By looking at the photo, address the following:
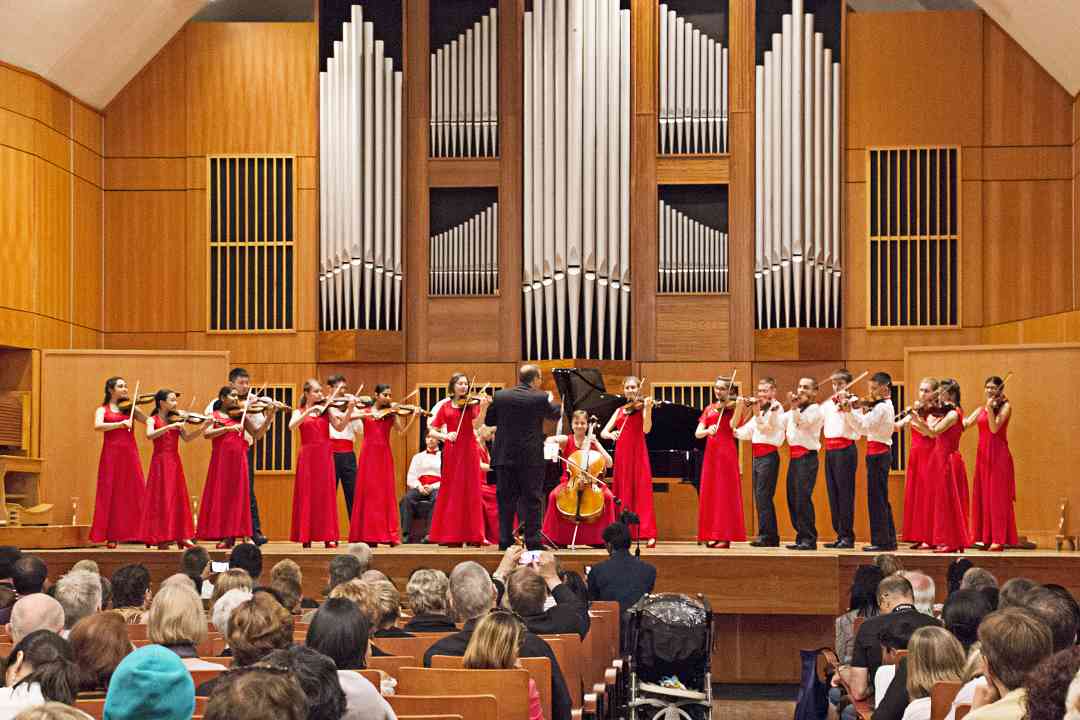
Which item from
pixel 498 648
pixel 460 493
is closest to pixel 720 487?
pixel 460 493

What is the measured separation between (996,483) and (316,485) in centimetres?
A: 496

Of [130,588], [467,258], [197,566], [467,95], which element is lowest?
[197,566]

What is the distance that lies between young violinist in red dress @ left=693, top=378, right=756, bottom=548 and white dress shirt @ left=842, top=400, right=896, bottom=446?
0.75m

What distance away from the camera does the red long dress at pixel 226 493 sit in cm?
1130

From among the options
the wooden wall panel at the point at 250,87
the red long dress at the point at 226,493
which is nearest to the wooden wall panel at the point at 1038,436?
the red long dress at the point at 226,493

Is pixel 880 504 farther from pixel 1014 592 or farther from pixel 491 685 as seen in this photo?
pixel 491 685

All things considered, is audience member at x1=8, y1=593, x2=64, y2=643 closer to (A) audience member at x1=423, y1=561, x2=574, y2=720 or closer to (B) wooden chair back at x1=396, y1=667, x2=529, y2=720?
(A) audience member at x1=423, y1=561, x2=574, y2=720

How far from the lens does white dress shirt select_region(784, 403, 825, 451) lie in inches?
444

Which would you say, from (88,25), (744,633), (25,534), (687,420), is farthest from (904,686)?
(88,25)

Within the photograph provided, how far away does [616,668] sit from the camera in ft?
24.0

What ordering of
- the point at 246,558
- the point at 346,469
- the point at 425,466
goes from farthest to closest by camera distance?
the point at 425,466 → the point at 346,469 → the point at 246,558

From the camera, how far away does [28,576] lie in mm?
7012

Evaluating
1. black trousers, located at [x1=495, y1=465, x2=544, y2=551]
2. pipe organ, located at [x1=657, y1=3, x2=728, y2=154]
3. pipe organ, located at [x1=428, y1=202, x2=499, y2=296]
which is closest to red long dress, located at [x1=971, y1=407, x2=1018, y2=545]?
black trousers, located at [x1=495, y1=465, x2=544, y2=551]

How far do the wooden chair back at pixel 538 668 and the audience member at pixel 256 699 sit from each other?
7.15 feet
